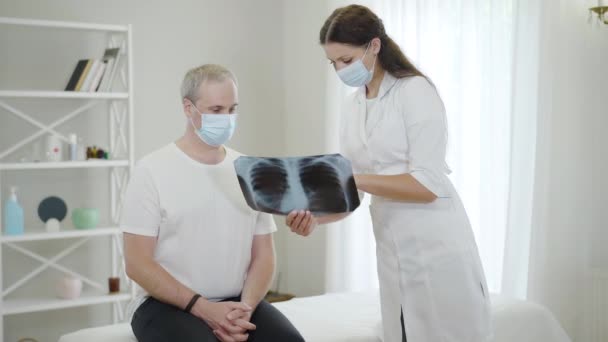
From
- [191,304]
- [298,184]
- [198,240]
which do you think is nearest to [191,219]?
[198,240]

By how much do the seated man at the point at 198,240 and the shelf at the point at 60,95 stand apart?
157 cm

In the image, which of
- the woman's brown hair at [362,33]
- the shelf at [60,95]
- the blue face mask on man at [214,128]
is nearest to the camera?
the woman's brown hair at [362,33]

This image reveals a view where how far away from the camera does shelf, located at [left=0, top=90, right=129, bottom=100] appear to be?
10.6 ft

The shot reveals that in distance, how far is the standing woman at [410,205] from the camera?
172 centimetres

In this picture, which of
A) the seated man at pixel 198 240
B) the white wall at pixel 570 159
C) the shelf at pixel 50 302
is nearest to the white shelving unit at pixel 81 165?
the shelf at pixel 50 302

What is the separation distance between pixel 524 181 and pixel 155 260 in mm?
1665

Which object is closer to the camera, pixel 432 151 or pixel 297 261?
pixel 432 151

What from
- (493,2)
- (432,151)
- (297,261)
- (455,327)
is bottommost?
(297,261)

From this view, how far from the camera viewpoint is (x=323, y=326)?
237 cm

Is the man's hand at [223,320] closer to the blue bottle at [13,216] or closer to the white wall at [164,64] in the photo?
the blue bottle at [13,216]

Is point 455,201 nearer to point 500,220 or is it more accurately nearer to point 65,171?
point 500,220

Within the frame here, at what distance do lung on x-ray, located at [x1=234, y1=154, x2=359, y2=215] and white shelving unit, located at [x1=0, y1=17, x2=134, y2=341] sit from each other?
6.22ft

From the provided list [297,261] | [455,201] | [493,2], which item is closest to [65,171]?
[297,261]

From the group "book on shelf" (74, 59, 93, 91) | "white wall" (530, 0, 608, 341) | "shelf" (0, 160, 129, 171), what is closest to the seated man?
"white wall" (530, 0, 608, 341)
